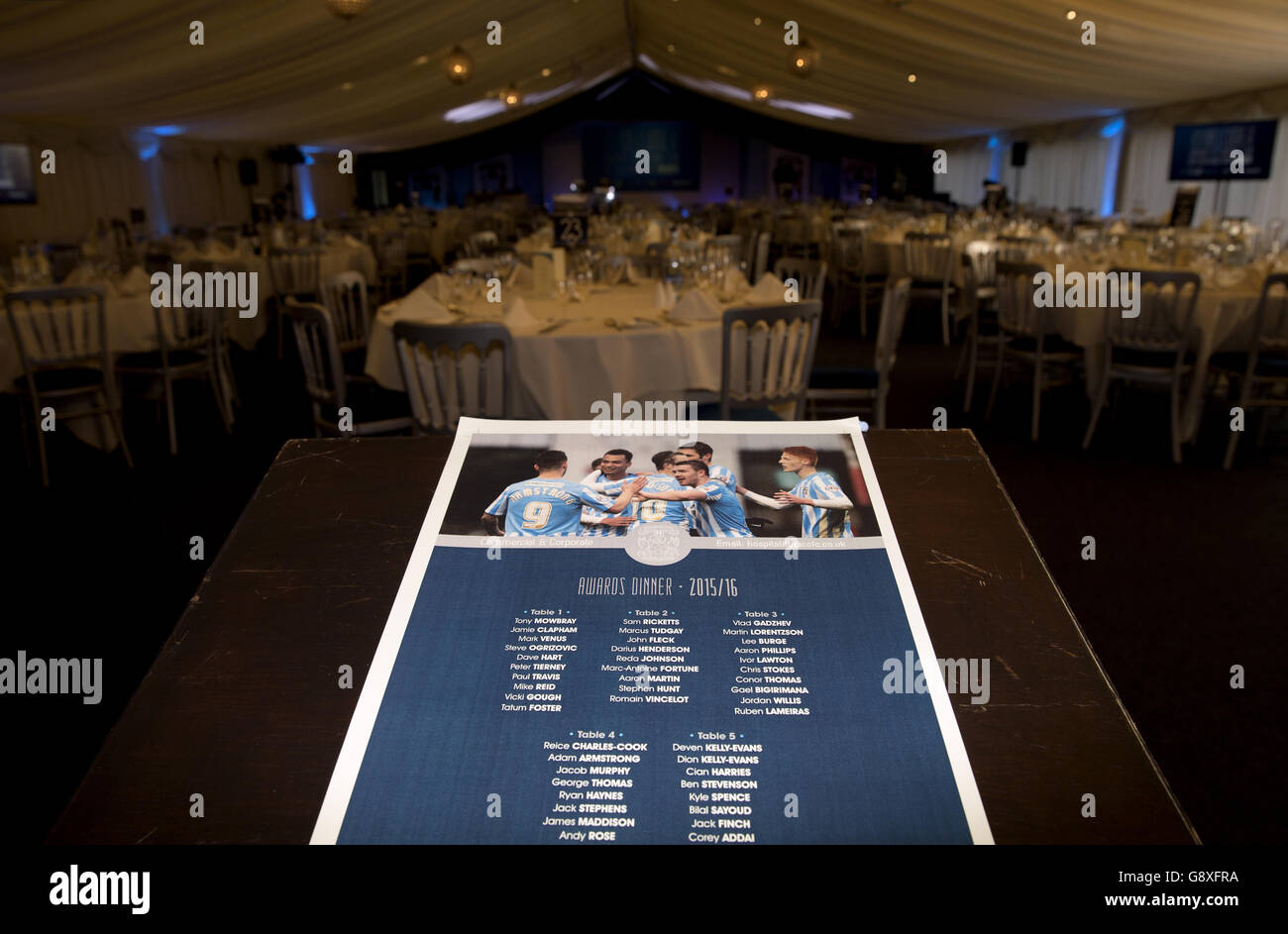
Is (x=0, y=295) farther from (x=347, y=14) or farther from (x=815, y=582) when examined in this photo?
(x=815, y=582)

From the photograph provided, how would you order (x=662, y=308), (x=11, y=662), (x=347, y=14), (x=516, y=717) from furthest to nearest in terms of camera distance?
(x=347, y=14) → (x=662, y=308) → (x=11, y=662) → (x=516, y=717)

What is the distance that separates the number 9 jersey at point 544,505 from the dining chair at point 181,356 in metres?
4.42

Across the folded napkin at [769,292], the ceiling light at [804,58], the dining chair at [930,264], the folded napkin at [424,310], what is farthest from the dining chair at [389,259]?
the folded napkin at [769,292]

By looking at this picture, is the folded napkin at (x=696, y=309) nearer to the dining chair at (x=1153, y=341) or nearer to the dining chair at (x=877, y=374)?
the dining chair at (x=877, y=374)

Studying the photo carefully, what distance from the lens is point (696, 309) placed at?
365 centimetres

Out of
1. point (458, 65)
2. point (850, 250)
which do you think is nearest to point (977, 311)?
point (850, 250)

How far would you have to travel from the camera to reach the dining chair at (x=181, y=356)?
15.5ft

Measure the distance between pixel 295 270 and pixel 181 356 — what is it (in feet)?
7.43

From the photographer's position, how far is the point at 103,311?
4.16 meters

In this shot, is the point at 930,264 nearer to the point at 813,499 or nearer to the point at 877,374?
the point at 877,374

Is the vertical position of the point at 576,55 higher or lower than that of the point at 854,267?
higher

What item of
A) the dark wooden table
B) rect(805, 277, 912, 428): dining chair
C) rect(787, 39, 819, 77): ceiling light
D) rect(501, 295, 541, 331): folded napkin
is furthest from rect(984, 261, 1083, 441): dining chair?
the dark wooden table
